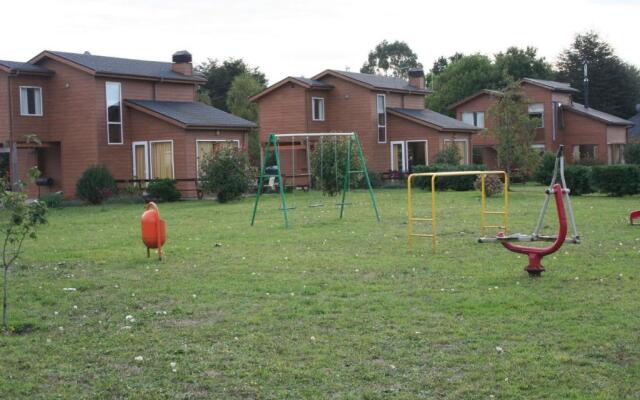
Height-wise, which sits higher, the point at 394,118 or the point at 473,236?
the point at 394,118

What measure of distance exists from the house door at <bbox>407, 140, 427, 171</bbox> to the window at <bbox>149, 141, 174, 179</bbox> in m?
13.8

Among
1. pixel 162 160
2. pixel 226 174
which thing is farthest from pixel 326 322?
pixel 162 160

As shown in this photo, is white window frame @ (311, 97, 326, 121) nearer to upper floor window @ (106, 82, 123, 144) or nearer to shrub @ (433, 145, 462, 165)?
shrub @ (433, 145, 462, 165)

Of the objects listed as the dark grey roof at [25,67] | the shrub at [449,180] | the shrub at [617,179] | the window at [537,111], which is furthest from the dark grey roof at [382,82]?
the shrub at [617,179]

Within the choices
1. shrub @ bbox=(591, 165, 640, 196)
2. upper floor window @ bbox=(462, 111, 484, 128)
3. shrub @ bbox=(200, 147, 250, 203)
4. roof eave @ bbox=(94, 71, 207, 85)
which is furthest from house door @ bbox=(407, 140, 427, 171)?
shrub @ bbox=(591, 165, 640, 196)

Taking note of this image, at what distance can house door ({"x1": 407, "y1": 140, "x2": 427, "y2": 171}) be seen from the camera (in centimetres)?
4456

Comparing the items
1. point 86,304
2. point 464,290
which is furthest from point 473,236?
point 86,304

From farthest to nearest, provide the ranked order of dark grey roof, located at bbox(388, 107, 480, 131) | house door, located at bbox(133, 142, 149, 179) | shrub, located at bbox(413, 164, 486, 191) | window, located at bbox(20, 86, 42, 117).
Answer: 1. dark grey roof, located at bbox(388, 107, 480, 131)
2. house door, located at bbox(133, 142, 149, 179)
3. window, located at bbox(20, 86, 42, 117)
4. shrub, located at bbox(413, 164, 486, 191)

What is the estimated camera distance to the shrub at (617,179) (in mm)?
28203

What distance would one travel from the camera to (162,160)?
121ft

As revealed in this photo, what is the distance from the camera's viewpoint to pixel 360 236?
1672 cm

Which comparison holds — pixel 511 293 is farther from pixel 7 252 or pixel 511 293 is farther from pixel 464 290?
pixel 7 252

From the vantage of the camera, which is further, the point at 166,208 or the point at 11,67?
the point at 11,67

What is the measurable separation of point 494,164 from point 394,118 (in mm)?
12380
